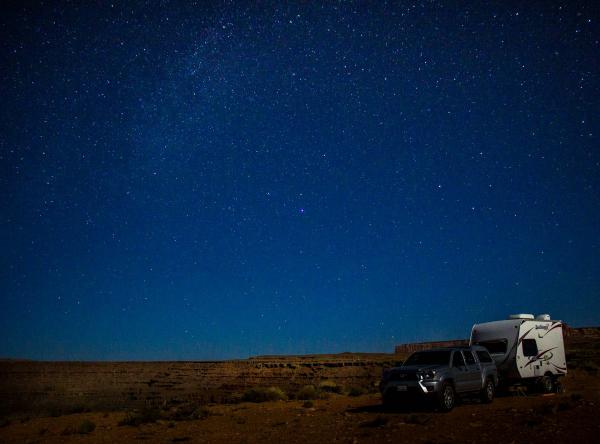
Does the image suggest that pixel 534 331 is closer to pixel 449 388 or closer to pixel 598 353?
pixel 449 388

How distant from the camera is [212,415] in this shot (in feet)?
57.8

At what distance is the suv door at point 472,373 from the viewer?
1587 cm

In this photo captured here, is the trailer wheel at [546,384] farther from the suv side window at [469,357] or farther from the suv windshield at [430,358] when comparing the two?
the suv windshield at [430,358]

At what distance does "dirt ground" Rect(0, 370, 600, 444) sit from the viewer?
1091 centimetres

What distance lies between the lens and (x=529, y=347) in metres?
19.3

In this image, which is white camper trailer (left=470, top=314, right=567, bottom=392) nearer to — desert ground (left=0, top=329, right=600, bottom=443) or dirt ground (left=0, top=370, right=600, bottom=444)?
desert ground (left=0, top=329, right=600, bottom=443)

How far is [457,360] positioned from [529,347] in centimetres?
522

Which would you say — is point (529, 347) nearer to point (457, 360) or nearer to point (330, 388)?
point (457, 360)

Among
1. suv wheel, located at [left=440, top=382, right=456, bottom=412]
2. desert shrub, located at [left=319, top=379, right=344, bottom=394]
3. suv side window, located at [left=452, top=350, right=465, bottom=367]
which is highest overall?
suv side window, located at [left=452, top=350, right=465, bottom=367]

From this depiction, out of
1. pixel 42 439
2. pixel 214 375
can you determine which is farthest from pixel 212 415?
pixel 214 375

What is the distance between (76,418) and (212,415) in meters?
5.91

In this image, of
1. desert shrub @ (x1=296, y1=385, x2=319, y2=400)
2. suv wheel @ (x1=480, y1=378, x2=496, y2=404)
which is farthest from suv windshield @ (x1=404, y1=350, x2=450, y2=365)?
desert shrub @ (x1=296, y1=385, x2=319, y2=400)

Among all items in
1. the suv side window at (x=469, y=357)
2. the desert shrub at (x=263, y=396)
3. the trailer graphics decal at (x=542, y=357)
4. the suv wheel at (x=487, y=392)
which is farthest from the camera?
the desert shrub at (x=263, y=396)

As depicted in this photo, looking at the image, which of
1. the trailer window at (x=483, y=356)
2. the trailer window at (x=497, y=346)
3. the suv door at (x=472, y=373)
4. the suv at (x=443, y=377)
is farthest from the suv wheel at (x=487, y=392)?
the trailer window at (x=497, y=346)
